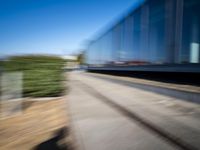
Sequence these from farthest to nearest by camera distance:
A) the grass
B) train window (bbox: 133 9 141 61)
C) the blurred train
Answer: train window (bbox: 133 9 141 61) → the blurred train → the grass

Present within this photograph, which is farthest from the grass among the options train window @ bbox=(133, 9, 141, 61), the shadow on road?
train window @ bbox=(133, 9, 141, 61)

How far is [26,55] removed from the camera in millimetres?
10422

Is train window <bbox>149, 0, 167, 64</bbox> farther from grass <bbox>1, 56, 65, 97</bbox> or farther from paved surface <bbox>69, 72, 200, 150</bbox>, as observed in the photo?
paved surface <bbox>69, 72, 200, 150</bbox>

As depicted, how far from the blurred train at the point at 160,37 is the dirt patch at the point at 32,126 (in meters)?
6.58

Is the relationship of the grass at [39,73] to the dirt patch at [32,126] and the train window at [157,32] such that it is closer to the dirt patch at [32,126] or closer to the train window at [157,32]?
the dirt patch at [32,126]

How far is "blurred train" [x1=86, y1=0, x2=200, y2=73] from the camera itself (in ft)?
39.0

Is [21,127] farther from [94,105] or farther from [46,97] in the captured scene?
[46,97]

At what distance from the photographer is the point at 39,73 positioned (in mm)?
10383

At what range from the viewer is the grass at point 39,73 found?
10001 millimetres

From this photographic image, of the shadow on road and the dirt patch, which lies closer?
the shadow on road

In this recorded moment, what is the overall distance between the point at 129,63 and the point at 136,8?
4.33m

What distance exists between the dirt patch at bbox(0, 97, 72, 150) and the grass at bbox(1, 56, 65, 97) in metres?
1.37

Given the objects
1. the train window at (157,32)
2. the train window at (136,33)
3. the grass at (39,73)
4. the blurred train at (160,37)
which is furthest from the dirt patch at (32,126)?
the train window at (136,33)

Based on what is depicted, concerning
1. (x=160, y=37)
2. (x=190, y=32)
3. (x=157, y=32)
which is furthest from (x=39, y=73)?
(x=157, y=32)
